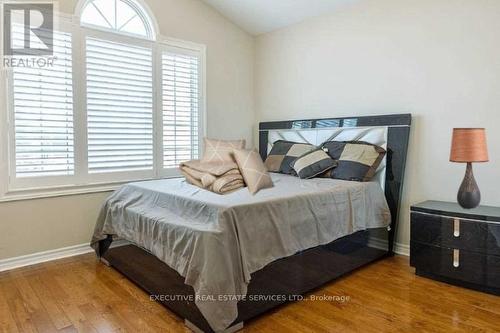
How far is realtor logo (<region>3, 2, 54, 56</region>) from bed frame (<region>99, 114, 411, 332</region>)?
1.78m

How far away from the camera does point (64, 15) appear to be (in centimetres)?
304

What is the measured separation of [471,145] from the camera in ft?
7.98

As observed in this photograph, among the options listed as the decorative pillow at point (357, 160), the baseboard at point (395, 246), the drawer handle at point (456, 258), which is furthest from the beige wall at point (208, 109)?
the drawer handle at point (456, 258)

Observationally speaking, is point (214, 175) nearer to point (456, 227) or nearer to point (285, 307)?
point (285, 307)

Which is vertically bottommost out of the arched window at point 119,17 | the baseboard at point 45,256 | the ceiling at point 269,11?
the baseboard at point 45,256

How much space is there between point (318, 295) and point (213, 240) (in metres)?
1.07

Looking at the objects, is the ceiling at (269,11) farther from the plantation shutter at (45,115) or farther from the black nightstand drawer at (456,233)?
the black nightstand drawer at (456,233)

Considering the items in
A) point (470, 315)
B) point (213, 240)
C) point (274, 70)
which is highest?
point (274, 70)

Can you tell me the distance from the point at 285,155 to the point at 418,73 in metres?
1.51

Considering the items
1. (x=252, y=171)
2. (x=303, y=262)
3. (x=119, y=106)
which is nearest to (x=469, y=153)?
(x=303, y=262)

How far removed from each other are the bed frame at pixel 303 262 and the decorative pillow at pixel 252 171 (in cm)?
60

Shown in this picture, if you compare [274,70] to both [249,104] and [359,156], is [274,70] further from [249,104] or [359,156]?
[359,156]

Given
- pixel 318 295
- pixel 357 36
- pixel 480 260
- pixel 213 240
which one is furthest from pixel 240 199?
pixel 357 36

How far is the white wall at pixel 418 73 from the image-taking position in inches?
107
